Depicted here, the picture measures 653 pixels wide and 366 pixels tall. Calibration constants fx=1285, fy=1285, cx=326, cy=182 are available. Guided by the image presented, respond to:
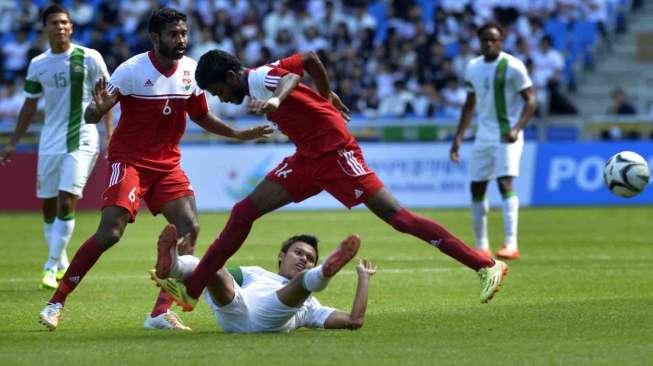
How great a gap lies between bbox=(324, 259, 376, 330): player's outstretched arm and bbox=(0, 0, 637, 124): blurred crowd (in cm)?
1764

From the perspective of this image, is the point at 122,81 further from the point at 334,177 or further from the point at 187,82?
the point at 334,177

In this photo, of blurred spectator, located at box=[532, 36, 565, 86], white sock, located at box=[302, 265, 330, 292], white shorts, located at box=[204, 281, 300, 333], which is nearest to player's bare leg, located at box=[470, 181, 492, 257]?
white shorts, located at box=[204, 281, 300, 333]

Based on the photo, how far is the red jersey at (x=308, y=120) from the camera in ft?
30.3

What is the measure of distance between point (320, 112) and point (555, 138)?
51.3ft

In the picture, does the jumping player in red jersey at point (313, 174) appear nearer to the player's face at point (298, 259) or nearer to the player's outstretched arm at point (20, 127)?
the player's face at point (298, 259)

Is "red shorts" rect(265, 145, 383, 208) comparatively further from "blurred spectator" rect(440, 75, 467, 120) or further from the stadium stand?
"blurred spectator" rect(440, 75, 467, 120)

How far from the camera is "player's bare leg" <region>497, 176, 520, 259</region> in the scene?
15.1 meters

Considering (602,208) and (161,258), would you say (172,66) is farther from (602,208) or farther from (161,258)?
(602,208)

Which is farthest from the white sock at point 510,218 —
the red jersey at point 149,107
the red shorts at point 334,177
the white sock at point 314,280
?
the white sock at point 314,280

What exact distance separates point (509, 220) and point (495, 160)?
0.74 metres

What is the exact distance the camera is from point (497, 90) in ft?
50.7

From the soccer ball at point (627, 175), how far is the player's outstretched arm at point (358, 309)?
3.99 m

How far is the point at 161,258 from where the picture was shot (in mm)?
8719

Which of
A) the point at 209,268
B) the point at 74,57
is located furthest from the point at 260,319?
the point at 74,57
